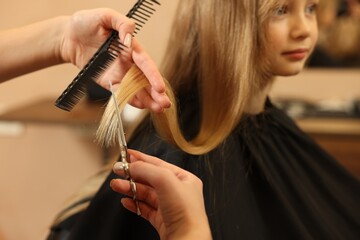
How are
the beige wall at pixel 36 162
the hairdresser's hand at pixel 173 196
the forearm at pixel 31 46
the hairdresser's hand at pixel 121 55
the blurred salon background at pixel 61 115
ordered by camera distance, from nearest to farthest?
1. the hairdresser's hand at pixel 173 196
2. the hairdresser's hand at pixel 121 55
3. the forearm at pixel 31 46
4. the blurred salon background at pixel 61 115
5. the beige wall at pixel 36 162

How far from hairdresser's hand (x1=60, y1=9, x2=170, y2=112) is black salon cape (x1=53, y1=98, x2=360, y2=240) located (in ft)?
0.57

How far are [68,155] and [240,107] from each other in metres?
2.16

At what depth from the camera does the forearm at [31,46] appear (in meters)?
0.85

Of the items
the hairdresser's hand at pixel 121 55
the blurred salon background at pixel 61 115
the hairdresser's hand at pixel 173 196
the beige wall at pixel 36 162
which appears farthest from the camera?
the beige wall at pixel 36 162

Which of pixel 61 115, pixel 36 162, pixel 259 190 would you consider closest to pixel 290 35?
pixel 259 190

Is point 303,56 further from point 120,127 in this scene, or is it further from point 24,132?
point 24,132

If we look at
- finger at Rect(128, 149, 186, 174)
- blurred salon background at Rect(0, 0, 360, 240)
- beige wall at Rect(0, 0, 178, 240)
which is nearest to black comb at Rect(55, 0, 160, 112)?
finger at Rect(128, 149, 186, 174)

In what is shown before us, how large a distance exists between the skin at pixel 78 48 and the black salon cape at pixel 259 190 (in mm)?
182

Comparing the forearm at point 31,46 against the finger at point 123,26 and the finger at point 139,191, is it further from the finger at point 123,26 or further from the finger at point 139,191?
the finger at point 139,191

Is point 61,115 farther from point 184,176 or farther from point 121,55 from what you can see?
point 184,176

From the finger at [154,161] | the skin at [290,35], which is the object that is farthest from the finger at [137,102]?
the skin at [290,35]

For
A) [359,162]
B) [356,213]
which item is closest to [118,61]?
[356,213]

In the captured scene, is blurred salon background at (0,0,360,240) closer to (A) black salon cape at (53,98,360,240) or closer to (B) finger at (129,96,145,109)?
(A) black salon cape at (53,98,360,240)

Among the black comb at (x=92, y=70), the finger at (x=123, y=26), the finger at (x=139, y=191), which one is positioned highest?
the finger at (x=123, y=26)
